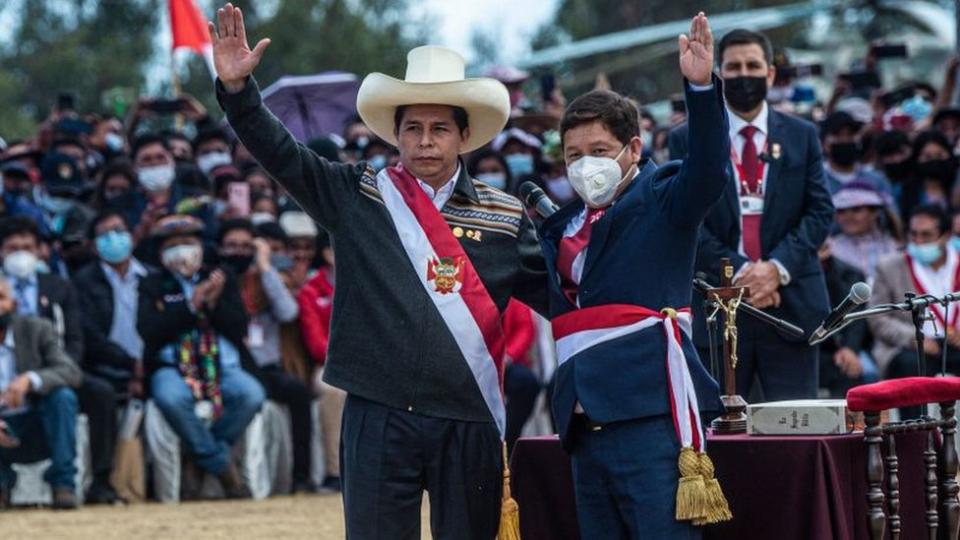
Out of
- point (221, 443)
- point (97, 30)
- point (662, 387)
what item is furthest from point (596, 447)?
point (97, 30)

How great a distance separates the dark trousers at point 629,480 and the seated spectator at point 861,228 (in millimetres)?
8129

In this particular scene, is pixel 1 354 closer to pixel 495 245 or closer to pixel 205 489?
pixel 205 489

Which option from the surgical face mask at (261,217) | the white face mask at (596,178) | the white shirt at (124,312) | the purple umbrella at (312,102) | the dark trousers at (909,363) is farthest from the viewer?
the purple umbrella at (312,102)

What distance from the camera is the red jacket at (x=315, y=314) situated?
44.3 ft

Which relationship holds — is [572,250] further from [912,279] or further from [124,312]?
[124,312]

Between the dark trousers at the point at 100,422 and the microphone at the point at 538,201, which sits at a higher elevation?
the microphone at the point at 538,201

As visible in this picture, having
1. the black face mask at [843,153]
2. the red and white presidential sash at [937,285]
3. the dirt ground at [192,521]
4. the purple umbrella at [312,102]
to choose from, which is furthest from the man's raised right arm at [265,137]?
the purple umbrella at [312,102]

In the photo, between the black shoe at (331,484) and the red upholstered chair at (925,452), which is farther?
the black shoe at (331,484)

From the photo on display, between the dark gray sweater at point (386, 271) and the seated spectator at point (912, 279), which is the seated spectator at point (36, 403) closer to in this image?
the seated spectator at point (912, 279)

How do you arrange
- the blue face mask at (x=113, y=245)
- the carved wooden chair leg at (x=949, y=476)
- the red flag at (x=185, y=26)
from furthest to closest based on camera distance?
the red flag at (x=185, y=26), the blue face mask at (x=113, y=245), the carved wooden chair leg at (x=949, y=476)

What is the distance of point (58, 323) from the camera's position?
12867 millimetres

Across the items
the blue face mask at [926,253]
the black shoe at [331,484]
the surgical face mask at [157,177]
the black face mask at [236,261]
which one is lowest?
the black shoe at [331,484]

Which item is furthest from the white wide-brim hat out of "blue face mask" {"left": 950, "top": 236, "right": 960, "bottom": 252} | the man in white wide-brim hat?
"blue face mask" {"left": 950, "top": 236, "right": 960, "bottom": 252}

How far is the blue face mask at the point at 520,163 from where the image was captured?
51.1 feet
